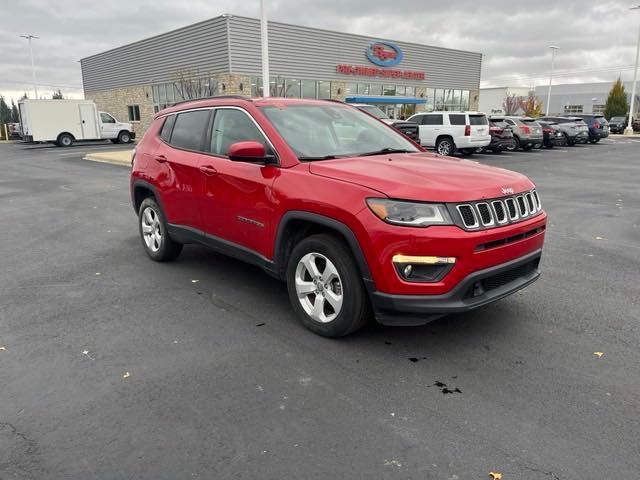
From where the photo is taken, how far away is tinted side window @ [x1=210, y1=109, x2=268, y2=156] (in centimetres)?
452

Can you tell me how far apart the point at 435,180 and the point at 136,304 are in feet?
9.57

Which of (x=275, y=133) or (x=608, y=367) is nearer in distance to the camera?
(x=608, y=367)

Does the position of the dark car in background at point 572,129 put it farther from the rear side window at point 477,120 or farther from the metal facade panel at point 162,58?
the metal facade panel at point 162,58

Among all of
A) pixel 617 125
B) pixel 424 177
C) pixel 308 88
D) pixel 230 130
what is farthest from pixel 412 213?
pixel 617 125

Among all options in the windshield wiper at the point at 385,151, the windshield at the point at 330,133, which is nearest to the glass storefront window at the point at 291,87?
the windshield at the point at 330,133

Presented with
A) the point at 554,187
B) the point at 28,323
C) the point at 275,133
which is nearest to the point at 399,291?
the point at 275,133

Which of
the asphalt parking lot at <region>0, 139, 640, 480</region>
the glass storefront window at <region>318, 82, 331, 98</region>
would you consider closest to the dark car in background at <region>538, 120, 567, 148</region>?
the glass storefront window at <region>318, 82, 331, 98</region>

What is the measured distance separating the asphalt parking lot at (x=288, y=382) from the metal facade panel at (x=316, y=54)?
87.0 ft

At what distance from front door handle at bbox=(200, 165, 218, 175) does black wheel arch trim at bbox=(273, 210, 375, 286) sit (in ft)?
3.55

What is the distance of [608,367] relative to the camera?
351 cm

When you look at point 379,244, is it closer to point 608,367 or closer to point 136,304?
point 608,367

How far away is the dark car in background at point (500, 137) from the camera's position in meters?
22.5

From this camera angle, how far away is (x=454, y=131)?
2008 centimetres

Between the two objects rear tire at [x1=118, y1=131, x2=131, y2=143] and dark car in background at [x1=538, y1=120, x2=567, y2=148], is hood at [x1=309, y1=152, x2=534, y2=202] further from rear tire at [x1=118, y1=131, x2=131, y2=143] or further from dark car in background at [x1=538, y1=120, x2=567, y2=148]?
rear tire at [x1=118, y1=131, x2=131, y2=143]
